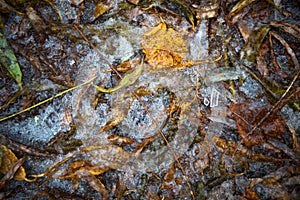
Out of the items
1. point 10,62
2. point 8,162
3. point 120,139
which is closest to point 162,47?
point 120,139

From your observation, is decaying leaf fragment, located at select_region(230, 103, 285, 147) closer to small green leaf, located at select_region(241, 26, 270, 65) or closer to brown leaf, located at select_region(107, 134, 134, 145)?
small green leaf, located at select_region(241, 26, 270, 65)

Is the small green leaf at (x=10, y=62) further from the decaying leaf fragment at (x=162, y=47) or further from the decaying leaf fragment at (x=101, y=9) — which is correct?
the decaying leaf fragment at (x=162, y=47)

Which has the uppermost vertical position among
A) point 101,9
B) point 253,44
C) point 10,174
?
point 101,9

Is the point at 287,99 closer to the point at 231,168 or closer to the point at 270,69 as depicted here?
the point at 270,69

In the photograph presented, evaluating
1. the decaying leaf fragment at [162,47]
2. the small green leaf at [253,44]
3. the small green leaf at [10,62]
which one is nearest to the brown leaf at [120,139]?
the decaying leaf fragment at [162,47]

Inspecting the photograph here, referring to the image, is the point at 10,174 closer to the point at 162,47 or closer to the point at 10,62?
the point at 10,62

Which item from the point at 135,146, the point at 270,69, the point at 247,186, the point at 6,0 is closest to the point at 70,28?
the point at 6,0

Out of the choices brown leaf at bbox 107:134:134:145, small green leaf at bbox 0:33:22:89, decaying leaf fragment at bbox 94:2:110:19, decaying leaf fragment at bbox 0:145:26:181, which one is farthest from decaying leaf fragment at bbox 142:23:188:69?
decaying leaf fragment at bbox 0:145:26:181
